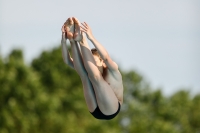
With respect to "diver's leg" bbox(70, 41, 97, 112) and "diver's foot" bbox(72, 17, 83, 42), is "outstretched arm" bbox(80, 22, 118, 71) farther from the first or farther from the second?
"diver's leg" bbox(70, 41, 97, 112)

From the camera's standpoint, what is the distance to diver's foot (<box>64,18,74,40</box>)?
62.8 ft

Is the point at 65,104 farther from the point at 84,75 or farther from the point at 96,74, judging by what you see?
the point at 96,74

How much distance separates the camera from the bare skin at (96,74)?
19219 millimetres

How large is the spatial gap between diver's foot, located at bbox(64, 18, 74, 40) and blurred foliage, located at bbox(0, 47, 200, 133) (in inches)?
1913

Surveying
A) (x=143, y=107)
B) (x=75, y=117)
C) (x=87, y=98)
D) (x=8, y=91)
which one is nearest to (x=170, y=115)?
(x=143, y=107)

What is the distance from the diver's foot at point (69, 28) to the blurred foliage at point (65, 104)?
4858cm

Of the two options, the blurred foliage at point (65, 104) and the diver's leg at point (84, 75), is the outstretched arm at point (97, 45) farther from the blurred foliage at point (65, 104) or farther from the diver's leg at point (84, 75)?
the blurred foliage at point (65, 104)

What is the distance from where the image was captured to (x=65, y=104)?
77.9 m

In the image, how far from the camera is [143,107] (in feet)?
275

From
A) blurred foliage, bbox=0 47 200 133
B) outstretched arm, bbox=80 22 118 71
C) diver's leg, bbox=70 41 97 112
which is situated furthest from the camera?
blurred foliage, bbox=0 47 200 133

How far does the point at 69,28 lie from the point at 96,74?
Answer: 41.4 inches

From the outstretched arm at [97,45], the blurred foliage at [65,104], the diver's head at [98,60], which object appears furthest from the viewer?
the blurred foliage at [65,104]

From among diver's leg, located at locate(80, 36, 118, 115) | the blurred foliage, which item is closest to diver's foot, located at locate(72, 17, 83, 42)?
diver's leg, located at locate(80, 36, 118, 115)

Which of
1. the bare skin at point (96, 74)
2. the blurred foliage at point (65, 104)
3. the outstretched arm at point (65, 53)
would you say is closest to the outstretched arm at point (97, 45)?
the bare skin at point (96, 74)
